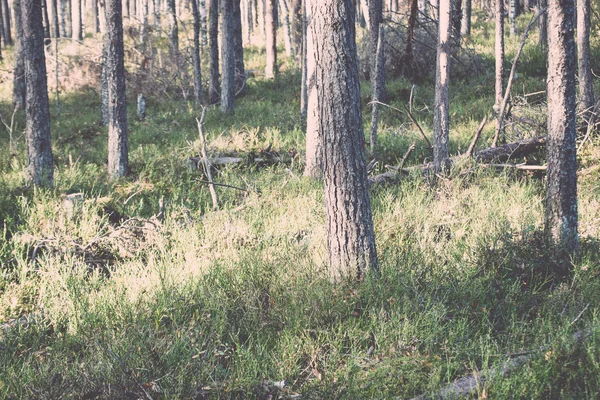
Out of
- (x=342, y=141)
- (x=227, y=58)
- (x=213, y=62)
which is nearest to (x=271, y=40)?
(x=213, y=62)

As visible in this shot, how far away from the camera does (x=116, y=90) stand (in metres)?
10.2

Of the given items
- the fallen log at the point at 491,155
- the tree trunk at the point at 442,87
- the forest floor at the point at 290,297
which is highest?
the tree trunk at the point at 442,87

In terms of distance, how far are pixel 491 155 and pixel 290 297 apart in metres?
5.77

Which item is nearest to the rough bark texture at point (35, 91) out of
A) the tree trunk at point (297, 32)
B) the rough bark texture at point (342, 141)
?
the rough bark texture at point (342, 141)

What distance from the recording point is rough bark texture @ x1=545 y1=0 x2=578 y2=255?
4.88 meters

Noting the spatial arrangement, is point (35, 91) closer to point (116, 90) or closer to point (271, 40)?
point (116, 90)

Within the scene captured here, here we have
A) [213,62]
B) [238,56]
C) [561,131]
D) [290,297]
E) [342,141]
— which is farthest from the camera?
[238,56]

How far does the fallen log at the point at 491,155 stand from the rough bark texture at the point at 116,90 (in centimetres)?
514

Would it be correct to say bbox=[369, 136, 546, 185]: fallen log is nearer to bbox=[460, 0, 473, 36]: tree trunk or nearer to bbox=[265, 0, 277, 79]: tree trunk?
bbox=[265, 0, 277, 79]: tree trunk

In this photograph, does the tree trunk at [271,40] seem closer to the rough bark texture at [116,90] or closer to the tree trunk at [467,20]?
the tree trunk at [467,20]

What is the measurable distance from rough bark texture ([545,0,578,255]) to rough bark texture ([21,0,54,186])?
771 cm

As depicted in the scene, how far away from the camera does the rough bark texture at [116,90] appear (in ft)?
32.9

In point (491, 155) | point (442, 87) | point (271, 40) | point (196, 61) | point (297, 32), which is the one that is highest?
point (297, 32)

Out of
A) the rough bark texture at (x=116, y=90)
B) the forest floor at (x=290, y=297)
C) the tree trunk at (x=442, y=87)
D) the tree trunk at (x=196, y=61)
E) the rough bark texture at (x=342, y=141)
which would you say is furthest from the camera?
the tree trunk at (x=196, y=61)
